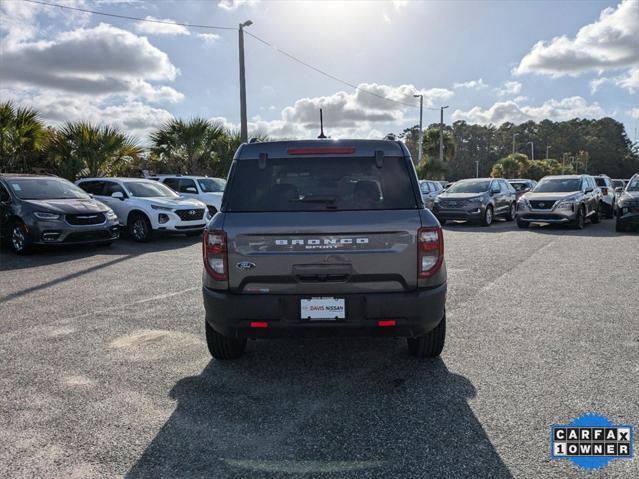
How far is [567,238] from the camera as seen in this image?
13.1m

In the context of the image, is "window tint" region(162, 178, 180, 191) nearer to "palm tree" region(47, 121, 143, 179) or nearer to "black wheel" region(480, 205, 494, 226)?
"palm tree" region(47, 121, 143, 179)

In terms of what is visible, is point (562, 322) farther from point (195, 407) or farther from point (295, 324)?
point (195, 407)

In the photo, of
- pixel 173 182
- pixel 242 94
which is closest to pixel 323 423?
pixel 173 182

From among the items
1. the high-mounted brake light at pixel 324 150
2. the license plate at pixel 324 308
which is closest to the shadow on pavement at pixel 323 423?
the license plate at pixel 324 308

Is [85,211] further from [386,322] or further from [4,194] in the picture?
[386,322]

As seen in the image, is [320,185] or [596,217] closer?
[320,185]

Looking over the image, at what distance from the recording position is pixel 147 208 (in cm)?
1274

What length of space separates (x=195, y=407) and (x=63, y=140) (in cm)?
1778

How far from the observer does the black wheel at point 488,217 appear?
17100 millimetres

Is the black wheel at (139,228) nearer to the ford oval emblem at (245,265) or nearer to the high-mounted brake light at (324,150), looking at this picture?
the high-mounted brake light at (324,150)

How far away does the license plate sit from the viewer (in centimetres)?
358

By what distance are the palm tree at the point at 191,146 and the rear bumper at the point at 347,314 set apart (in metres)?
19.4

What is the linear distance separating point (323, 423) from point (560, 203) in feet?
45.6

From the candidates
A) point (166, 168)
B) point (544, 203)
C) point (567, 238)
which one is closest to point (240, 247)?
point (567, 238)
